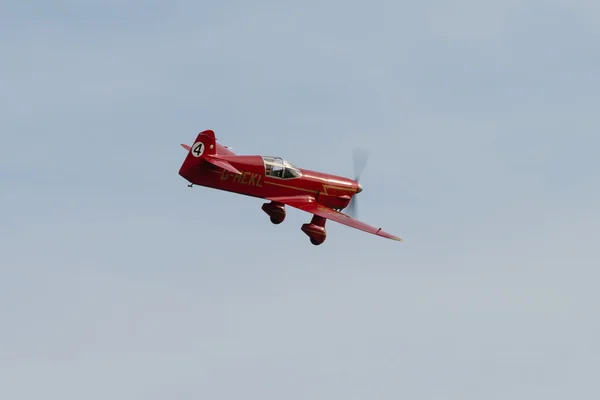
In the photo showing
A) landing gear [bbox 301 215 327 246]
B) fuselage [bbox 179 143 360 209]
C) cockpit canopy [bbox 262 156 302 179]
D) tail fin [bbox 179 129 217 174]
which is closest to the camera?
tail fin [bbox 179 129 217 174]

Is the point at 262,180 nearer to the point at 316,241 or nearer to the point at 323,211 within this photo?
the point at 323,211

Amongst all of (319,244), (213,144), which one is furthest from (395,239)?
(213,144)

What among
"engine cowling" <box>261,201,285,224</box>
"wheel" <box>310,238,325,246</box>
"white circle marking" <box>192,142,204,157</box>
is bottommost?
"wheel" <box>310,238,325,246</box>

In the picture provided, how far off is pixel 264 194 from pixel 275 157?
5.23 feet

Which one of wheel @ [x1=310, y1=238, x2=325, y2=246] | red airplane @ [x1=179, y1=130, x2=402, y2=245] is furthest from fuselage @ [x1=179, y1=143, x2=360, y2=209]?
wheel @ [x1=310, y1=238, x2=325, y2=246]

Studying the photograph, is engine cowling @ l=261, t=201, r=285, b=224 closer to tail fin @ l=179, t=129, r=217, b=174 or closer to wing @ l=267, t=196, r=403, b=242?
wing @ l=267, t=196, r=403, b=242

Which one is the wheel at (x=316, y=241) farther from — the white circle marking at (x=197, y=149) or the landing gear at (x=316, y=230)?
the white circle marking at (x=197, y=149)

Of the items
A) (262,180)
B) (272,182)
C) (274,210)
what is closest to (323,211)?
(274,210)

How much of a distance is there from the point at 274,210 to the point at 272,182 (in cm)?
112

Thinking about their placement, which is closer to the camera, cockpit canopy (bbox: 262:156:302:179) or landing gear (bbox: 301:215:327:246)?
cockpit canopy (bbox: 262:156:302:179)

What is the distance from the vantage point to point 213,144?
51438mm

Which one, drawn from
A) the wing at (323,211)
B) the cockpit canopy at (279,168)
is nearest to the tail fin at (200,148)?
the cockpit canopy at (279,168)

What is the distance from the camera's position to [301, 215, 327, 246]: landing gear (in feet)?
175

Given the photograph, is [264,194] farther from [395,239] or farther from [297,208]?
[395,239]
